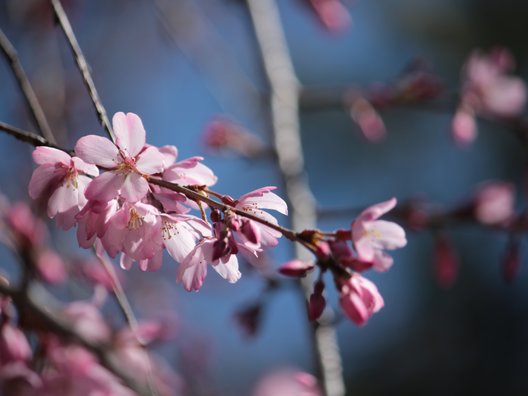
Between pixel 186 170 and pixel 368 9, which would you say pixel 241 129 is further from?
pixel 368 9

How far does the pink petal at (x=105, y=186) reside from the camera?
2.70 feet

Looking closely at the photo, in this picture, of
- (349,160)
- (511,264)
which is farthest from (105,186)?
(349,160)

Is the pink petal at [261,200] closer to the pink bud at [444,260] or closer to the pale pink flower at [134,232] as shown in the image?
the pale pink flower at [134,232]

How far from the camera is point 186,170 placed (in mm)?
873

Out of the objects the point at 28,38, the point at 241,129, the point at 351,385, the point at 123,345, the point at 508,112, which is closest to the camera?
the point at 123,345

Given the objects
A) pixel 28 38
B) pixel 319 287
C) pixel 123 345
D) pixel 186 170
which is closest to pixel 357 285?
pixel 319 287

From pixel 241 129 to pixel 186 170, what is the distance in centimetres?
136

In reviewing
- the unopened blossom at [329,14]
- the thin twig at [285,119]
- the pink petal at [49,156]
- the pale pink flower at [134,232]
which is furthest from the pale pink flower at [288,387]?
the unopened blossom at [329,14]

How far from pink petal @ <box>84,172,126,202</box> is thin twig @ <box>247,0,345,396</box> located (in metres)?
0.83

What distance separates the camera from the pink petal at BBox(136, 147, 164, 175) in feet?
2.80

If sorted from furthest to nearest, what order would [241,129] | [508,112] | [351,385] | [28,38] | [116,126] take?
[351,385]
[28,38]
[241,129]
[508,112]
[116,126]

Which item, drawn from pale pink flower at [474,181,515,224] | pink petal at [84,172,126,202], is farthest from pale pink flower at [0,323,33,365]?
pale pink flower at [474,181,515,224]

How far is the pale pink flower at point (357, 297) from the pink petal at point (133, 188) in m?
0.27

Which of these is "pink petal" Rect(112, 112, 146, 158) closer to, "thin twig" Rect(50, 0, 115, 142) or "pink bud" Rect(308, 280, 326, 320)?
"thin twig" Rect(50, 0, 115, 142)
